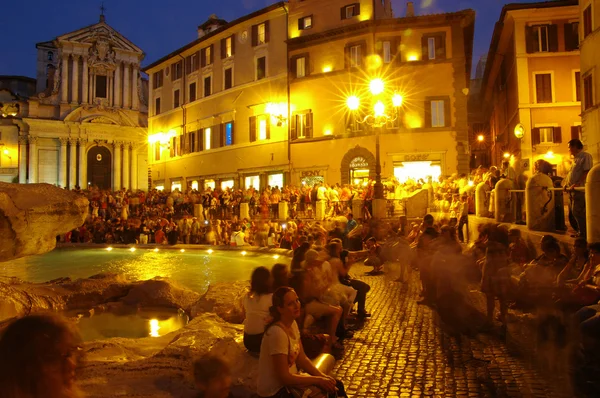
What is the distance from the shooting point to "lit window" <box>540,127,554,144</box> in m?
27.8

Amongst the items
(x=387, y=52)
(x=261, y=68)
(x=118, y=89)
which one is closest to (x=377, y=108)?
Result: (x=387, y=52)

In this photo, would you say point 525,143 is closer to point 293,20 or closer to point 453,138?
point 453,138

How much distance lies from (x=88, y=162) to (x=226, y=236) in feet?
112

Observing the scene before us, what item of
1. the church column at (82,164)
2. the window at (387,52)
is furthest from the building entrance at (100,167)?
the window at (387,52)

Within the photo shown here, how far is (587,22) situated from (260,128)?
65.9 ft

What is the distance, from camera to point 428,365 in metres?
5.48

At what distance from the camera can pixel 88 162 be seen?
49.7 meters

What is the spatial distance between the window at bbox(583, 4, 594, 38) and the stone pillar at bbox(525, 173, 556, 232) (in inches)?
556

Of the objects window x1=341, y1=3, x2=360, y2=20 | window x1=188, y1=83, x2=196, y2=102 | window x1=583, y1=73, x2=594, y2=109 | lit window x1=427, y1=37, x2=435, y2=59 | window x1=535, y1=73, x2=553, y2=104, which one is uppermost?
window x1=341, y1=3, x2=360, y2=20

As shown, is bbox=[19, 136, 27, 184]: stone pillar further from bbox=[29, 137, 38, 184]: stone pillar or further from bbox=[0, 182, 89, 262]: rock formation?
bbox=[0, 182, 89, 262]: rock formation

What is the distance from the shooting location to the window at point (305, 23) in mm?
30836

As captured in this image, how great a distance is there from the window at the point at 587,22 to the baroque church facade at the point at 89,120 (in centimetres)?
4311

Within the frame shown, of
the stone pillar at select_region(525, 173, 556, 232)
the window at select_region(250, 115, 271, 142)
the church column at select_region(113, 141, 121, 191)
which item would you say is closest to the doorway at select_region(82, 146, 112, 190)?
the church column at select_region(113, 141, 121, 191)

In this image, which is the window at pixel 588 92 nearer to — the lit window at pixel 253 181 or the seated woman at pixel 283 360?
the lit window at pixel 253 181
